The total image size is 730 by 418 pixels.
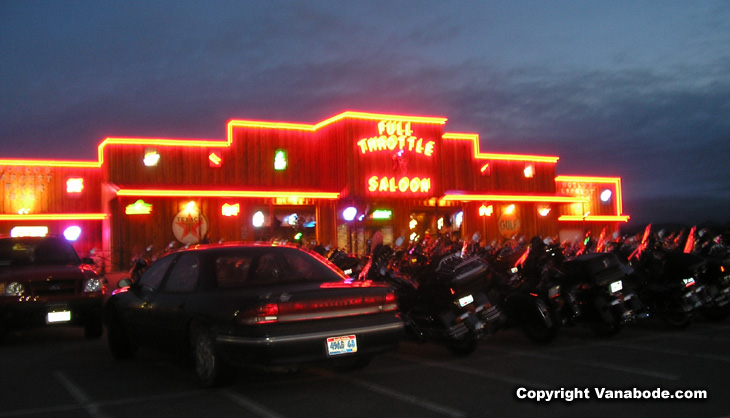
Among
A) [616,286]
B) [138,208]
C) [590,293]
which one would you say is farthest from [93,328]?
[138,208]

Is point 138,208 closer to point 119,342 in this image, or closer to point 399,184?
point 399,184

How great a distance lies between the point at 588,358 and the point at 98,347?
6.81 metres

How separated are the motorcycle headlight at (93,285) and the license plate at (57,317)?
0.49 m

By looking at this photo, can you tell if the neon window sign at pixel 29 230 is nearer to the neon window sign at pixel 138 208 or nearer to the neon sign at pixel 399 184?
the neon window sign at pixel 138 208

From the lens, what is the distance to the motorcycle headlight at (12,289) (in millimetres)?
9797

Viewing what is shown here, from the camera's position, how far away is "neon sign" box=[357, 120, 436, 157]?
1073 inches

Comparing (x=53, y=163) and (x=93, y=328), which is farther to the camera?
(x=53, y=163)

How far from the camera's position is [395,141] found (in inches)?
1089

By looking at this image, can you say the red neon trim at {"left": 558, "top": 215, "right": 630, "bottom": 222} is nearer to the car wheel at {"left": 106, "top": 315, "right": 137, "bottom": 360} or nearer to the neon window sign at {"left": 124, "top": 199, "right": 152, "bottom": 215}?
the neon window sign at {"left": 124, "top": 199, "right": 152, "bottom": 215}

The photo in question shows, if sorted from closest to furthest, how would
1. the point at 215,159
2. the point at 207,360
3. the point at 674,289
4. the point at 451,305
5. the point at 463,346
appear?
the point at 207,360 → the point at 451,305 → the point at 463,346 → the point at 674,289 → the point at 215,159

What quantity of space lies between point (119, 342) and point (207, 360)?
249cm

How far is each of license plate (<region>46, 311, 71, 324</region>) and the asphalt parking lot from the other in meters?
0.67

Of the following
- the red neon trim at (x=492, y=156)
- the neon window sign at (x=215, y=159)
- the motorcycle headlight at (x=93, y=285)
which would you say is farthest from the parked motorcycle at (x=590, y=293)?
the red neon trim at (x=492, y=156)

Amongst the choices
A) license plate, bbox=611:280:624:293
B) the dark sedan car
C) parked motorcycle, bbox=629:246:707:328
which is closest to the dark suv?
the dark sedan car
